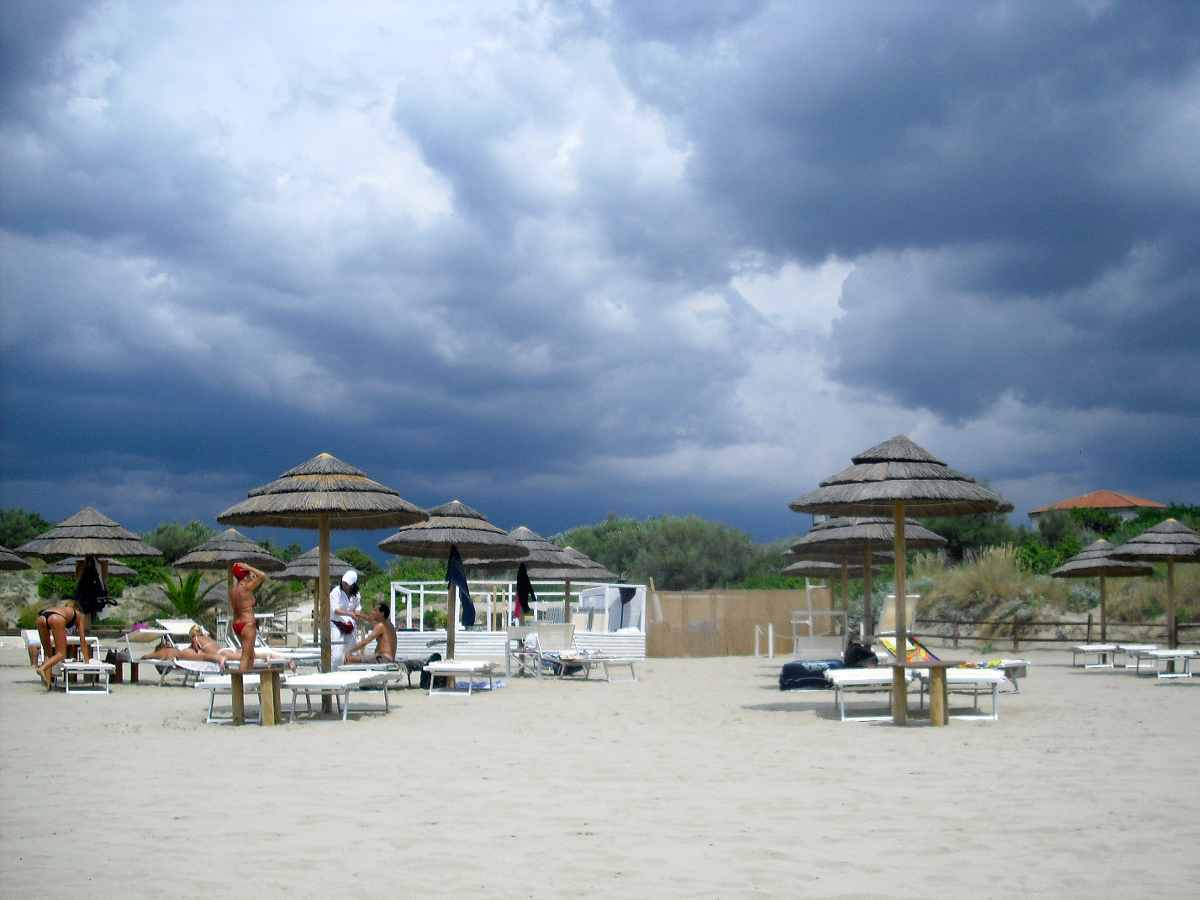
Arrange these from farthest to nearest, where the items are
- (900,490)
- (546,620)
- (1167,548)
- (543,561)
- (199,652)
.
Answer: (546,620) < (543,561) < (1167,548) < (199,652) < (900,490)

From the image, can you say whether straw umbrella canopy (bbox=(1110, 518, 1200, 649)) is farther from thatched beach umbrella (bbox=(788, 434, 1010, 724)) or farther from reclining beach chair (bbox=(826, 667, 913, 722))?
reclining beach chair (bbox=(826, 667, 913, 722))

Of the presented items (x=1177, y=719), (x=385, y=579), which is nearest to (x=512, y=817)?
(x=1177, y=719)

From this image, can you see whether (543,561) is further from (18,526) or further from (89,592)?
(18,526)

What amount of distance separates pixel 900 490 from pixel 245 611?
618 centimetres

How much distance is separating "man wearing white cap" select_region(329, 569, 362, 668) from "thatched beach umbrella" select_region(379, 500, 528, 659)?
1.15 meters

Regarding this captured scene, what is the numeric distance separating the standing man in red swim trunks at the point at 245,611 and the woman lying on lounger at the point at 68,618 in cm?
477

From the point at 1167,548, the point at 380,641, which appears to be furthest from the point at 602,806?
the point at 1167,548

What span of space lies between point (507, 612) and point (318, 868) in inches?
770

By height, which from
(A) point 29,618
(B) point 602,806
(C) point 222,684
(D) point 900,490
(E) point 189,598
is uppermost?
(D) point 900,490

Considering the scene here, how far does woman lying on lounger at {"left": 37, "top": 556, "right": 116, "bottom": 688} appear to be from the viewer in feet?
49.3

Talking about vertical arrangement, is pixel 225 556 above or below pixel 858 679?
above

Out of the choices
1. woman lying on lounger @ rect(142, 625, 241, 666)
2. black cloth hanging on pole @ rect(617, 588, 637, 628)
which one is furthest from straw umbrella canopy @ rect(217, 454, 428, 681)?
black cloth hanging on pole @ rect(617, 588, 637, 628)

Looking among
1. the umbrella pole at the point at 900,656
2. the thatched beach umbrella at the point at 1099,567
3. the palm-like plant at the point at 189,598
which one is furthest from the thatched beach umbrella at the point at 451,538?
the thatched beach umbrella at the point at 1099,567

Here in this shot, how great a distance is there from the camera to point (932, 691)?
10844 millimetres
